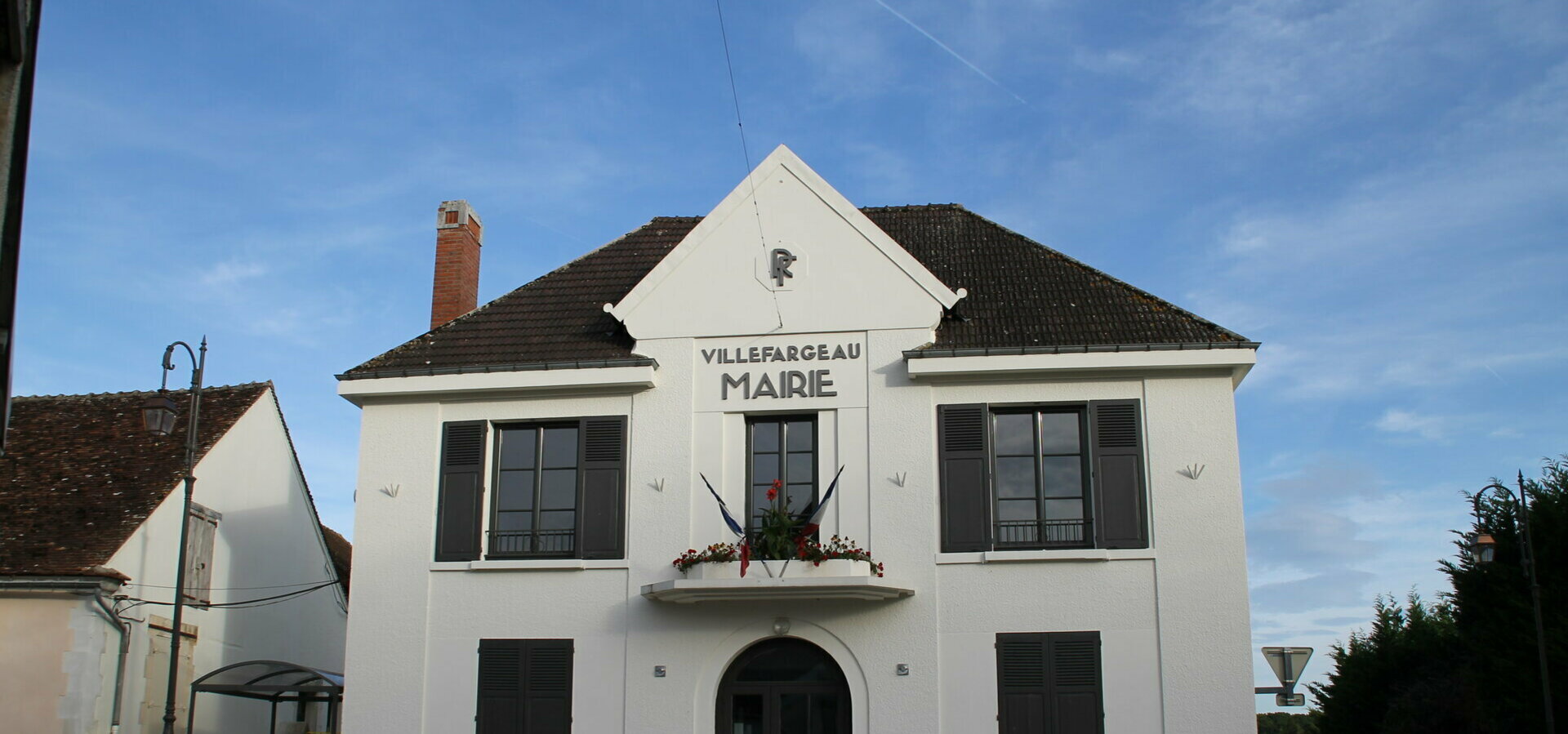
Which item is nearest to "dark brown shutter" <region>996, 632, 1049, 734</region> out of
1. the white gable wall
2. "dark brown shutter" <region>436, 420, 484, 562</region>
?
the white gable wall

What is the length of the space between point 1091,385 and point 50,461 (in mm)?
16650

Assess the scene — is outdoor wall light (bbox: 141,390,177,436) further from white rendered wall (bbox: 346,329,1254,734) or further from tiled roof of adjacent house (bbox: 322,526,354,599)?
tiled roof of adjacent house (bbox: 322,526,354,599)

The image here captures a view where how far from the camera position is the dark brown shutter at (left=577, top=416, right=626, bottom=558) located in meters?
17.6

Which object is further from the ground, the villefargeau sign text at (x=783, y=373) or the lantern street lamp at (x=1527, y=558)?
the villefargeau sign text at (x=783, y=373)

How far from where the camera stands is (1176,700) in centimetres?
1619

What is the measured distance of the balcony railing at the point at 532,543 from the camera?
1778cm

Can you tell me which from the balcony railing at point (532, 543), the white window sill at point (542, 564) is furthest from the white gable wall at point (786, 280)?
the white window sill at point (542, 564)

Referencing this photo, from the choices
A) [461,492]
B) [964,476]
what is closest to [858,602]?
[964,476]

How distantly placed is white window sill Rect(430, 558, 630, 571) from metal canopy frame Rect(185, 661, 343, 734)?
11.7 ft

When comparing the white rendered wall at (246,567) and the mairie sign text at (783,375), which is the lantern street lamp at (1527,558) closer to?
the mairie sign text at (783,375)

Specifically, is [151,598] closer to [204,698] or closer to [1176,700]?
[204,698]

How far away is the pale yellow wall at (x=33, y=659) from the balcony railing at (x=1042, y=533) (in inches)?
514

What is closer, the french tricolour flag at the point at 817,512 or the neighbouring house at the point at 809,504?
the neighbouring house at the point at 809,504

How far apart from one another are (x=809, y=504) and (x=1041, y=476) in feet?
9.39
